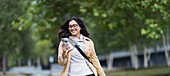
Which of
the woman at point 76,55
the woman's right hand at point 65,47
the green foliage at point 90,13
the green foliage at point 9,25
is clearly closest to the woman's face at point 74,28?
the woman at point 76,55

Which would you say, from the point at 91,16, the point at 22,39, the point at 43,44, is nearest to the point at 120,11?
the point at 91,16

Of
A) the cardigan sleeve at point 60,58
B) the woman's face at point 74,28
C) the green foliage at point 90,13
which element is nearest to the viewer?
the cardigan sleeve at point 60,58

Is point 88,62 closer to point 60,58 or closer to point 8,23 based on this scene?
point 60,58

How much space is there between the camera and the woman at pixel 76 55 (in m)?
3.29

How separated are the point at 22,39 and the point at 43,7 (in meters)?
13.2

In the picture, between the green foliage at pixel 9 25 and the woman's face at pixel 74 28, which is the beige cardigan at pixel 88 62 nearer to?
the woman's face at pixel 74 28

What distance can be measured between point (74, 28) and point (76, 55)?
1.62ft

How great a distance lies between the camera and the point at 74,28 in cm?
356

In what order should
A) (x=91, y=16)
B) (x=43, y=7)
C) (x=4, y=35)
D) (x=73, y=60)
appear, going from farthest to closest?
(x=4, y=35)
(x=91, y=16)
(x=43, y=7)
(x=73, y=60)

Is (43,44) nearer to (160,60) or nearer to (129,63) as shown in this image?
(129,63)

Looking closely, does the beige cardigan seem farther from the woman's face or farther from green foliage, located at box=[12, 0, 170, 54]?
green foliage, located at box=[12, 0, 170, 54]

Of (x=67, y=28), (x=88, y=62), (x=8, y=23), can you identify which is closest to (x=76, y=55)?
(x=88, y=62)

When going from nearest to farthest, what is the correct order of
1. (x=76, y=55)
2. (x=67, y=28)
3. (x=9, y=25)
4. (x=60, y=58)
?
1. (x=60, y=58)
2. (x=76, y=55)
3. (x=67, y=28)
4. (x=9, y=25)

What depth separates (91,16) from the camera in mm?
10359
